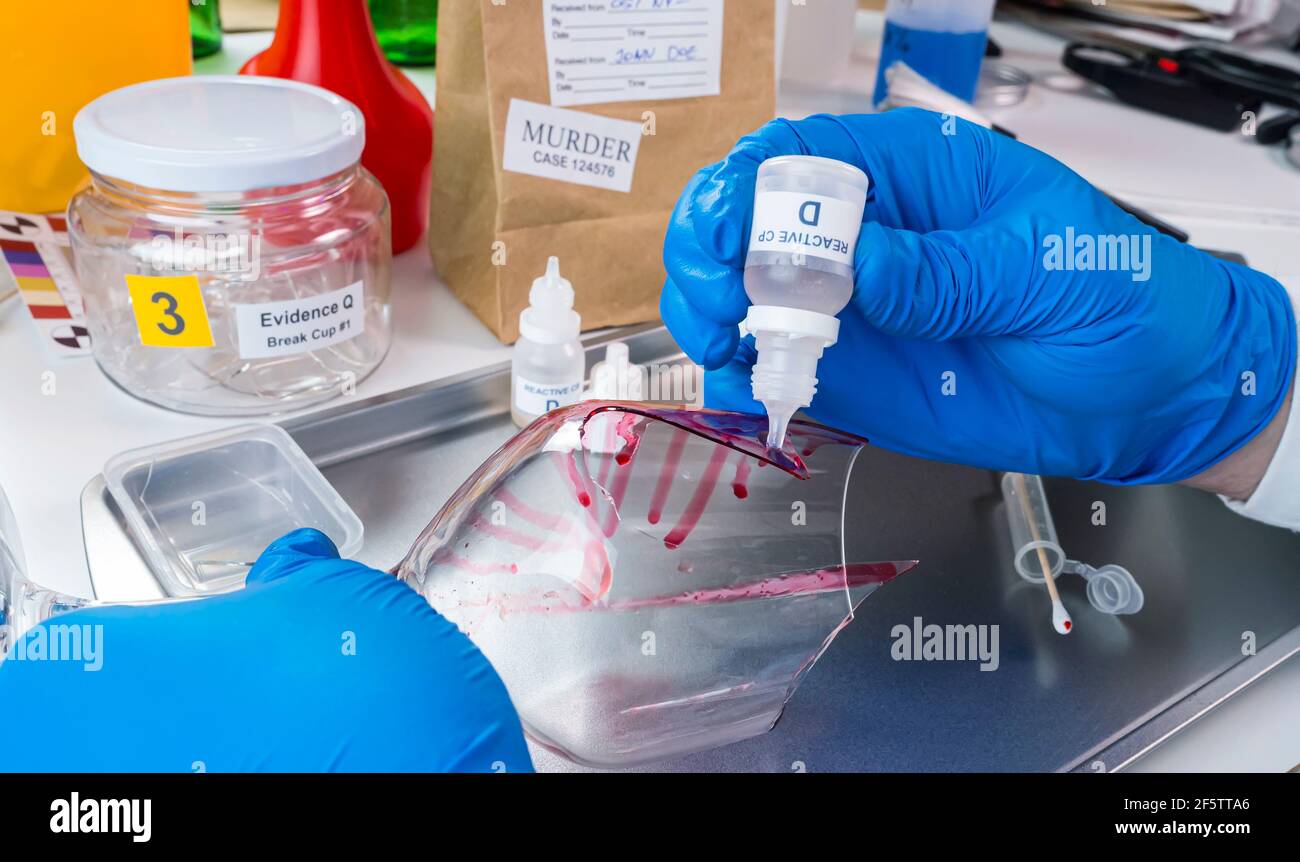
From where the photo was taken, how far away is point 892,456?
991 mm

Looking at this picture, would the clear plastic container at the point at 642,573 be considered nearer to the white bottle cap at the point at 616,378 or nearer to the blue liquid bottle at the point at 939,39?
the white bottle cap at the point at 616,378

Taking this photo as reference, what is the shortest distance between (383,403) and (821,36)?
3.15 ft

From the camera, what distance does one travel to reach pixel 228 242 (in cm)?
90

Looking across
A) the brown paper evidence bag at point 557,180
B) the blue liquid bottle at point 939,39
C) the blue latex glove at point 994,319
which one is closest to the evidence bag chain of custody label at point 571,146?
the brown paper evidence bag at point 557,180

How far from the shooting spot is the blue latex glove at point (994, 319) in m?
0.72

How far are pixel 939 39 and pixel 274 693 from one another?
1.30 metres

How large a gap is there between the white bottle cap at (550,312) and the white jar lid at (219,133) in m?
0.19

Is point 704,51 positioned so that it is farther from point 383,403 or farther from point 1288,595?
point 1288,595

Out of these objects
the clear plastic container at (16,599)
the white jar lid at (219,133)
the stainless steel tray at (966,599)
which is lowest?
the stainless steel tray at (966,599)

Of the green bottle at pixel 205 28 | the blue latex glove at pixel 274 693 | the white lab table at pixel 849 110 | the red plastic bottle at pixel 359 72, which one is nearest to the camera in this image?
the blue latex glove at pixel 274 693

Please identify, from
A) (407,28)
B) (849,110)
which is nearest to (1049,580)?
(849,110)

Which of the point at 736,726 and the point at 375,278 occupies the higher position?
the point at 375,278

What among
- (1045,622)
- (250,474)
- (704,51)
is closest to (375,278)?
(250,474)
